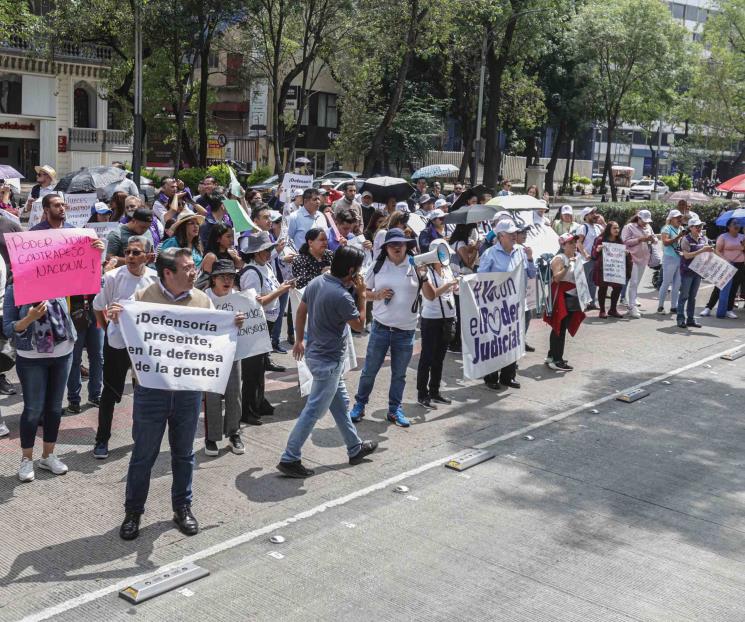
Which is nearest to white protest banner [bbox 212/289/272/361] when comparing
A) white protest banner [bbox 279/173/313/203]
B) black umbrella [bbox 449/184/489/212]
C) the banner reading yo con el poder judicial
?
the banner reading yo con el poder judicial

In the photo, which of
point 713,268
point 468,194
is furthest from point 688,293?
point 468,194

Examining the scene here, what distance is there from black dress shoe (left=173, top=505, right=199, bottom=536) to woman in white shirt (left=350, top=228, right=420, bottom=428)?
107 inches

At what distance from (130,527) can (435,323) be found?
402 cm

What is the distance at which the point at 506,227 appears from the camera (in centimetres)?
955

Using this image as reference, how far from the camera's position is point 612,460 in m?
7.82

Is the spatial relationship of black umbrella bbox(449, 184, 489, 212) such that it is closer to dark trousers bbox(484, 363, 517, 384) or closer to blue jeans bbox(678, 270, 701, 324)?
blue jeans bbox(678, 270, 701, 324)

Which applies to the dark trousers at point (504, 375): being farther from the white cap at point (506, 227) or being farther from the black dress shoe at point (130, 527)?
the black dress shoe at point (130, 527)

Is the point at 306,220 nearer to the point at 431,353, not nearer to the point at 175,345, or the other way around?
the point at 431,353

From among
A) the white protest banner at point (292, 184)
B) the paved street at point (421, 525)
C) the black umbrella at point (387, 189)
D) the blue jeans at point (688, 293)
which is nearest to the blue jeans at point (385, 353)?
the paved street at point (421, 525)

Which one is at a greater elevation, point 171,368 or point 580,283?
point 580,283

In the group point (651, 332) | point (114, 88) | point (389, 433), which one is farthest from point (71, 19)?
point (389, 433)

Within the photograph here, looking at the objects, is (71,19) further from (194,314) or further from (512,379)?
(194,314)

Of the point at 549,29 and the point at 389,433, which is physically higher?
the point at 549,29

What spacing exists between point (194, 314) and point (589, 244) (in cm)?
1008
